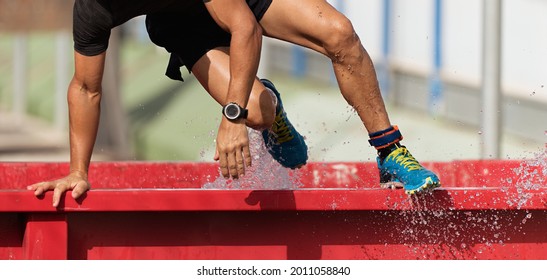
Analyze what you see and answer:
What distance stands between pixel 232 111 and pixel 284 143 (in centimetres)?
135

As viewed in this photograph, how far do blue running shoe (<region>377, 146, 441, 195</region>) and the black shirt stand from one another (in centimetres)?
100

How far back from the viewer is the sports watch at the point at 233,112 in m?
4.24

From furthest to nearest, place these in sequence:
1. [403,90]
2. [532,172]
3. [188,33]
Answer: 1. [403,90]
2. [188,33]
3. [532,172]

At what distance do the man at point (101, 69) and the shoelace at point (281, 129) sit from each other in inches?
16.2

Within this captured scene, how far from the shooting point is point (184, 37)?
17.4 ft

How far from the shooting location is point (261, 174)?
5754 millimetres

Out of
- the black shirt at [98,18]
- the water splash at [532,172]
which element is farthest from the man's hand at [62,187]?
the water splash at [532,172]

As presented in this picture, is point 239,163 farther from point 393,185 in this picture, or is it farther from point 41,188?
point 393,185

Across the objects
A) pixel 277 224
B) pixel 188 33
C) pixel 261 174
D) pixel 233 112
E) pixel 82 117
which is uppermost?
pixel 188 33

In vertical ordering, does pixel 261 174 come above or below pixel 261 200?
above

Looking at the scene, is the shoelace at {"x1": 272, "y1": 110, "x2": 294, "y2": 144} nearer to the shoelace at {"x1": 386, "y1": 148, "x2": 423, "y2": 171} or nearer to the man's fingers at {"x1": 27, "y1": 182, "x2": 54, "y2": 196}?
the shoelace at {"x1": 386, "y1": 148, "x2": 423, "y2": 171}

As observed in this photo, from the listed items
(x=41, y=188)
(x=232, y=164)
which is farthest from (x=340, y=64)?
(x=41, y=188)
